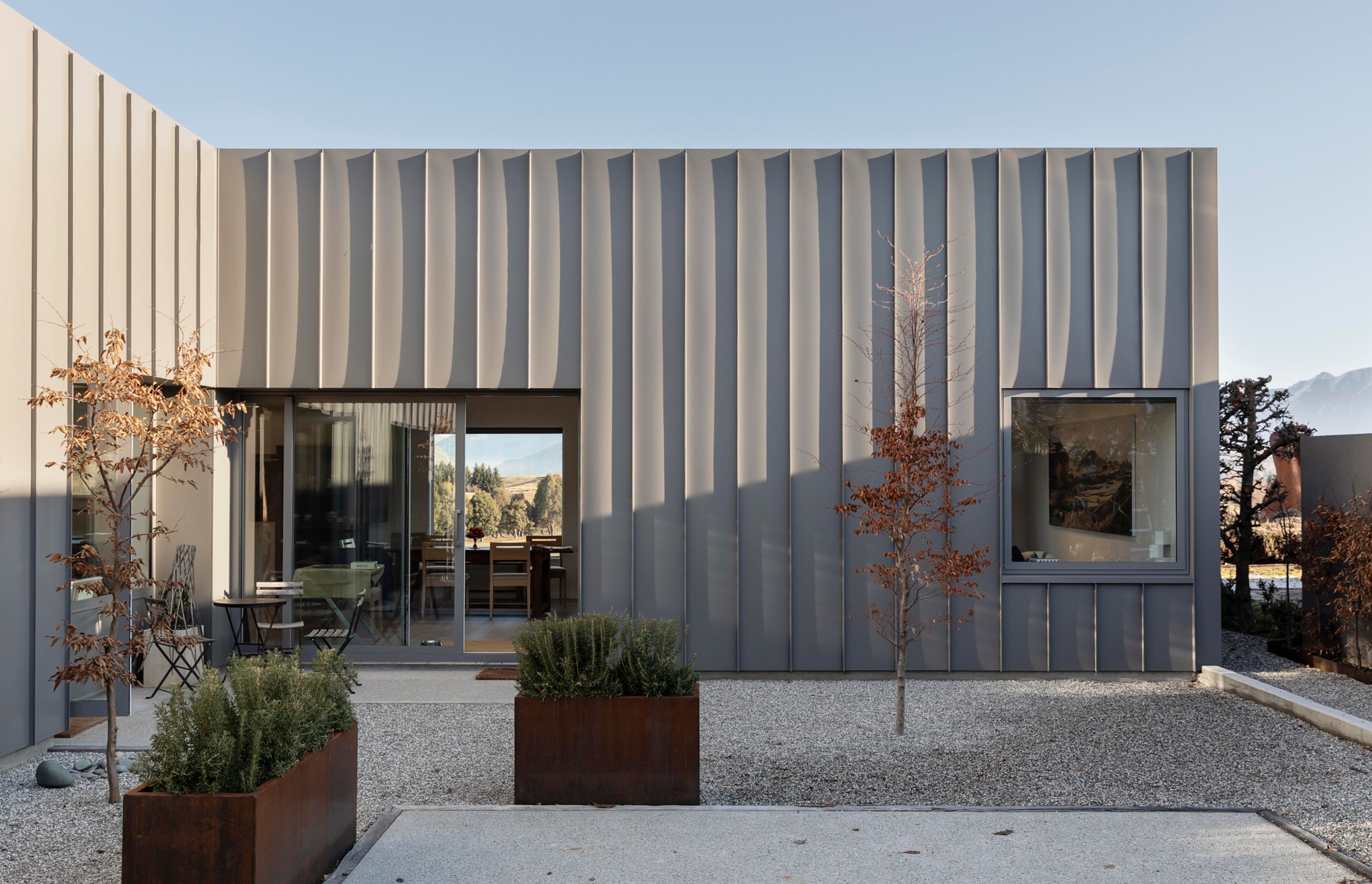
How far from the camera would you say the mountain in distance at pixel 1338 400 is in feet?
337

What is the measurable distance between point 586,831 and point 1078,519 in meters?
4.89

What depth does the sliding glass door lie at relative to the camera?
7.30m

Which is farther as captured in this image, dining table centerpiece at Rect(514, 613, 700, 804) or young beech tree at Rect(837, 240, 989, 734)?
young beech tree at Rect(837, 240, 989, 734)

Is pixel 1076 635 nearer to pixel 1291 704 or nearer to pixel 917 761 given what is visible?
pixel 1291 704

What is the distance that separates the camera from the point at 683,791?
387 cm

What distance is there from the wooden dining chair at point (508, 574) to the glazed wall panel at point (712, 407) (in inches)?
116

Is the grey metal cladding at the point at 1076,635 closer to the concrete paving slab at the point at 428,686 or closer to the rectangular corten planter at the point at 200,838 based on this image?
the concrete paving slab at the point at 428,686

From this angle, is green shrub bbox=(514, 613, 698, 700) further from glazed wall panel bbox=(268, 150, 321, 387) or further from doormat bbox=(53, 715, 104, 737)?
glazed wall panel bbox=(268, 150, 321, 387)

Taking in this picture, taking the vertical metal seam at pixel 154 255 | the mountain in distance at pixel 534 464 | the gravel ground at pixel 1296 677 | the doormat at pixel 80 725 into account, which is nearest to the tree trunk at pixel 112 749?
the doormat at pixel 80 725

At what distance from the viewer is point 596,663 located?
3.97m

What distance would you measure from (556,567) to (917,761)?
24.7ft

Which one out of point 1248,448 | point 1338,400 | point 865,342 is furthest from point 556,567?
point 1338,400

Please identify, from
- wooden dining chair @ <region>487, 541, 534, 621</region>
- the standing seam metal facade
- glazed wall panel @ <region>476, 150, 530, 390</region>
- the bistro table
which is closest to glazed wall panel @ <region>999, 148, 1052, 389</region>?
the standing seam metal facade

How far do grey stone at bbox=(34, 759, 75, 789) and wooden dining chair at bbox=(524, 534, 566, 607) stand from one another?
563cm
